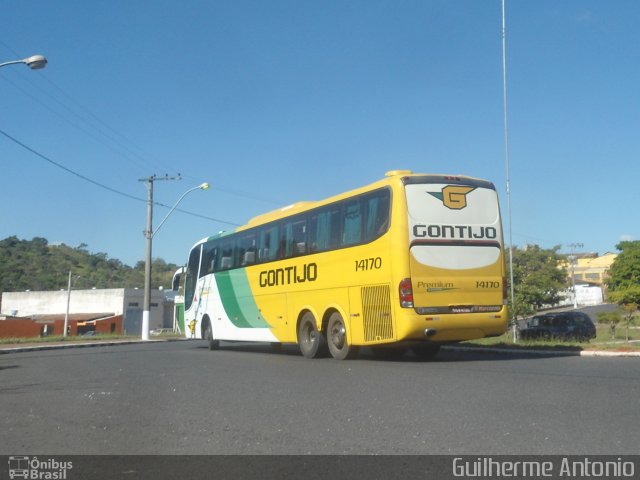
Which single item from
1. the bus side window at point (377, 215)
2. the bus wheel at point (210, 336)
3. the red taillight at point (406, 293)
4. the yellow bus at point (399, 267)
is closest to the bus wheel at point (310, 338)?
the yellow bus at point (399, 267)

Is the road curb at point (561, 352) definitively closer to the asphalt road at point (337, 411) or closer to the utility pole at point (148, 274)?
the asphalt road at point (337, 411)

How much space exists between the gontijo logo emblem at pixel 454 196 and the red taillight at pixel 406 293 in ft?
6.46

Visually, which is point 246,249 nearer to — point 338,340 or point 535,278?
point 338,340

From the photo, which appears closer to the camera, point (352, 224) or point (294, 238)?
point (352, 224)

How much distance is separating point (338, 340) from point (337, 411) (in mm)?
7848

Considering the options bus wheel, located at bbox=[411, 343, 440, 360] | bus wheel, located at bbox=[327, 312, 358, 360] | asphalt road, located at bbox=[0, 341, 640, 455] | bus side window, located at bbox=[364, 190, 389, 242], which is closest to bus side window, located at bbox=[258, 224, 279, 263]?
bus wheel, located at bbox=[327, 312, 358, 360]

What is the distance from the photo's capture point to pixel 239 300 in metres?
20.9

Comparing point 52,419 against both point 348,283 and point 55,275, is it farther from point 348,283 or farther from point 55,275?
point 55,275

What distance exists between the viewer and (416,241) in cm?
1345

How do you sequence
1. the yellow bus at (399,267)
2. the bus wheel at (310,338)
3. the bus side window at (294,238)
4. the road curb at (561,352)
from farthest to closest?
1. the bus side window at (294,238)
2. the bus wheel at (310,338)
3. the road curb at (561,352)
4. the yellow bus at (399,267)

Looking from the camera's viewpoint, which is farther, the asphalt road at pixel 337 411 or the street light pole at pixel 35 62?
the street light pole at pixel 35 62

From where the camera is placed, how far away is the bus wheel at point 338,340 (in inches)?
602

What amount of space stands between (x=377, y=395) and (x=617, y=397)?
9.82 feet
